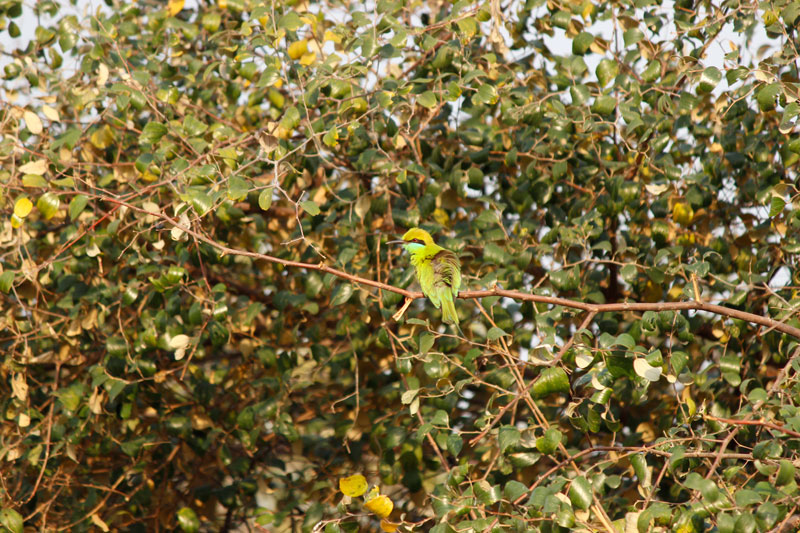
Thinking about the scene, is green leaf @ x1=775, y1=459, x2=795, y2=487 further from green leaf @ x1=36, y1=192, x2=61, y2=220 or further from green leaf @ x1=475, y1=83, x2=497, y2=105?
green leaf @ x1=36, y1=192, x2=61, y2=220

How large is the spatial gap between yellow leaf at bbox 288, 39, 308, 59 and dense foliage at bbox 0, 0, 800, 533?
0.7 inches

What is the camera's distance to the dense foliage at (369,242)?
9.09 feet

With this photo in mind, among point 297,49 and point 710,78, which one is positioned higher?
point 710,78

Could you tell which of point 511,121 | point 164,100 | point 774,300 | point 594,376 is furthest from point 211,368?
point 774,300

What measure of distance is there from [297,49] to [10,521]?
7.00 ft

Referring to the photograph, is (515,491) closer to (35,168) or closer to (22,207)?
(22,207)

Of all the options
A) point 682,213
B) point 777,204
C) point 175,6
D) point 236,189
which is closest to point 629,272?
point 682,213

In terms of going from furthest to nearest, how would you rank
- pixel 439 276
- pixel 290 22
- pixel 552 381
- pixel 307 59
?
pixel 307 59
pixel 290 22
pixel 439 276
pixel 552 381

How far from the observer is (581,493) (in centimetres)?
208

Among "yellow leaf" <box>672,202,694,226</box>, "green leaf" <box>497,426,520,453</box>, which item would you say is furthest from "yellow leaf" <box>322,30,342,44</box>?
"green leaf" <box>497,426,520,453</box>

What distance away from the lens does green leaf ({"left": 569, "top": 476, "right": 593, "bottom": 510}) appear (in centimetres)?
207

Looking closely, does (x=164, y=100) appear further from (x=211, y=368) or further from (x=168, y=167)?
(x=211, y=368)

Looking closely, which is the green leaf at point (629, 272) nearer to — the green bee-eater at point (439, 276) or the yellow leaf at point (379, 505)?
the green bee-eater at point (439, 276)

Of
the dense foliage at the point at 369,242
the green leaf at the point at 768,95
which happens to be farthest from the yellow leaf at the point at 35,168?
the green leaf at the point at 768,95
